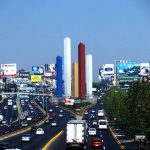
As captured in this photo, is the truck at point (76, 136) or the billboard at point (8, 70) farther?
the billboard at point (8, 70)

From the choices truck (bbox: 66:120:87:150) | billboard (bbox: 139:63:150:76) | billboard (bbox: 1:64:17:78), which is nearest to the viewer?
truck (bbox: 66:120:87:150)

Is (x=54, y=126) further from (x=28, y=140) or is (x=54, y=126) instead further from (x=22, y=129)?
(x=28, y=140)

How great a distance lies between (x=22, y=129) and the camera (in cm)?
11381

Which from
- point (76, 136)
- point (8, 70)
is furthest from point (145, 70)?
point (76, 136)

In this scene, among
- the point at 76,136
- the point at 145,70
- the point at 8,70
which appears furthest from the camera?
the point at 145,70

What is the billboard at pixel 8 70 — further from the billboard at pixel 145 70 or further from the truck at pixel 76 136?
the truck at pixel 76 136

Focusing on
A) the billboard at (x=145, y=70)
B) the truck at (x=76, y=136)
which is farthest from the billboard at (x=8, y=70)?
the truck at (x=76, y=136)

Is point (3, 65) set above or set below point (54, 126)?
above

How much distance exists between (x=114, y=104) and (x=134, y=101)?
54602 millimetres

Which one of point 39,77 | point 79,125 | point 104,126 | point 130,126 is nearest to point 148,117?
point 130,126

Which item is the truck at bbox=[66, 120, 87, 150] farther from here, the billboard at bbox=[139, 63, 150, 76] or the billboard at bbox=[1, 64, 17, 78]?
the billboard at bbox=[1, 64, 17, 78]

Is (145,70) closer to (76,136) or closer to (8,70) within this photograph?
(8,70)

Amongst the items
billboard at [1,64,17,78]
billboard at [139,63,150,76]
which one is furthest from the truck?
billboard at [1,64,17,78]

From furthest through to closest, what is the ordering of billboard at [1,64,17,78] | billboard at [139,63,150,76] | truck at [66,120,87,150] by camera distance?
billboard at [139,63,150,76]
billboard at [1,64,17,78]
truck at [66,120,87,150]
